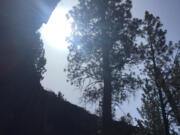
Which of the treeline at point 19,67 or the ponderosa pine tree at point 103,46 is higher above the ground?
the ponderosa pine tree at point 103,46

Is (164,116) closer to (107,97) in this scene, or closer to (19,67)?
(107,97)

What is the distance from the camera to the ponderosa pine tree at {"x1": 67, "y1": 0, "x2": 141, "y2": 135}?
11.2 meters

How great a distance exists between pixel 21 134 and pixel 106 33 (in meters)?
10.1

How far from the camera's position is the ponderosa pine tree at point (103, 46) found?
11.2m

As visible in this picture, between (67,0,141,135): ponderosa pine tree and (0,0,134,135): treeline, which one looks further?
(67,0,141,135): ponderosa pine tree

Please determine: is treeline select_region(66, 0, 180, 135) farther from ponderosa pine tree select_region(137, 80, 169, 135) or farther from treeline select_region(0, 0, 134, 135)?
treeline select_region(0, 0, 134, 135)

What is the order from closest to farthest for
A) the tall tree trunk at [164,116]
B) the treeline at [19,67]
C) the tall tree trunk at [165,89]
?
1. the treeline at [19,67]
2. the tall tree trunk at [164,116]
3. the tall tree trunk at [165,89]

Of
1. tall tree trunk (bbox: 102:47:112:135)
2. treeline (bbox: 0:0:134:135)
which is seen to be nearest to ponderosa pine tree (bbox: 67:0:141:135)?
tall tree trunk (bbox: 102:47:112:135)

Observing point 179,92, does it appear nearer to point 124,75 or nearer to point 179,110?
point 179,110

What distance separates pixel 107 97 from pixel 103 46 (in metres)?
3.68

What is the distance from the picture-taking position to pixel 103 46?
11.3 meters

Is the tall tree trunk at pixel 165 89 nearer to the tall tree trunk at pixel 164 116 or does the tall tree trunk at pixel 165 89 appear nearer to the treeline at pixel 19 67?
the tall tree trunk at pixel 164 116

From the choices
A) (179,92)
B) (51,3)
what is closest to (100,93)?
(179,92)

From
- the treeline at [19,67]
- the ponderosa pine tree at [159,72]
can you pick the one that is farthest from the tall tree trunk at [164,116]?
the treeline at [19,67]
